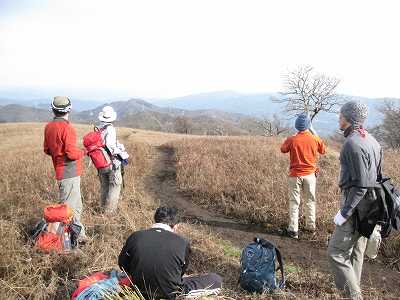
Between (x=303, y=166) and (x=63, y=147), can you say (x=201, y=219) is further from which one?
(x=63, y=147)

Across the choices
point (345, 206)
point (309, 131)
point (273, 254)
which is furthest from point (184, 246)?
point (309, 131)

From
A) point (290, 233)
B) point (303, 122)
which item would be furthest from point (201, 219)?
point (303, 122)

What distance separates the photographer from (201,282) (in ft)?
13.7

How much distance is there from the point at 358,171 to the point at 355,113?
63 centimetres

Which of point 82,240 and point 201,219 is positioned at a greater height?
point 82,240

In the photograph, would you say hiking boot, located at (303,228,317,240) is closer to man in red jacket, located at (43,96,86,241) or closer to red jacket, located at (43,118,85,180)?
man in red jacket, located at (43,96,86,241)

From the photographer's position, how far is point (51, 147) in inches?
220

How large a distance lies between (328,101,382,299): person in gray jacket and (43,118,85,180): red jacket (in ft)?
12.3

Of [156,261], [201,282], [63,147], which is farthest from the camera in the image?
[63,147]

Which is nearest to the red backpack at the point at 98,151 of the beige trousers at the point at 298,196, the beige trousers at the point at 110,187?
the beige trousers at the point at 110,187

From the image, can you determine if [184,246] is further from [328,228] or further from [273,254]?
[328,228]

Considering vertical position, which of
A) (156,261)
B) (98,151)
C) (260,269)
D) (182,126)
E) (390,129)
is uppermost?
(98,151)

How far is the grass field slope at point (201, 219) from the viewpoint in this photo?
4574 mm

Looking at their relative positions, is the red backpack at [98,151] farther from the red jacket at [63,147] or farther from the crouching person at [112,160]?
the red jacket at [63,147]
